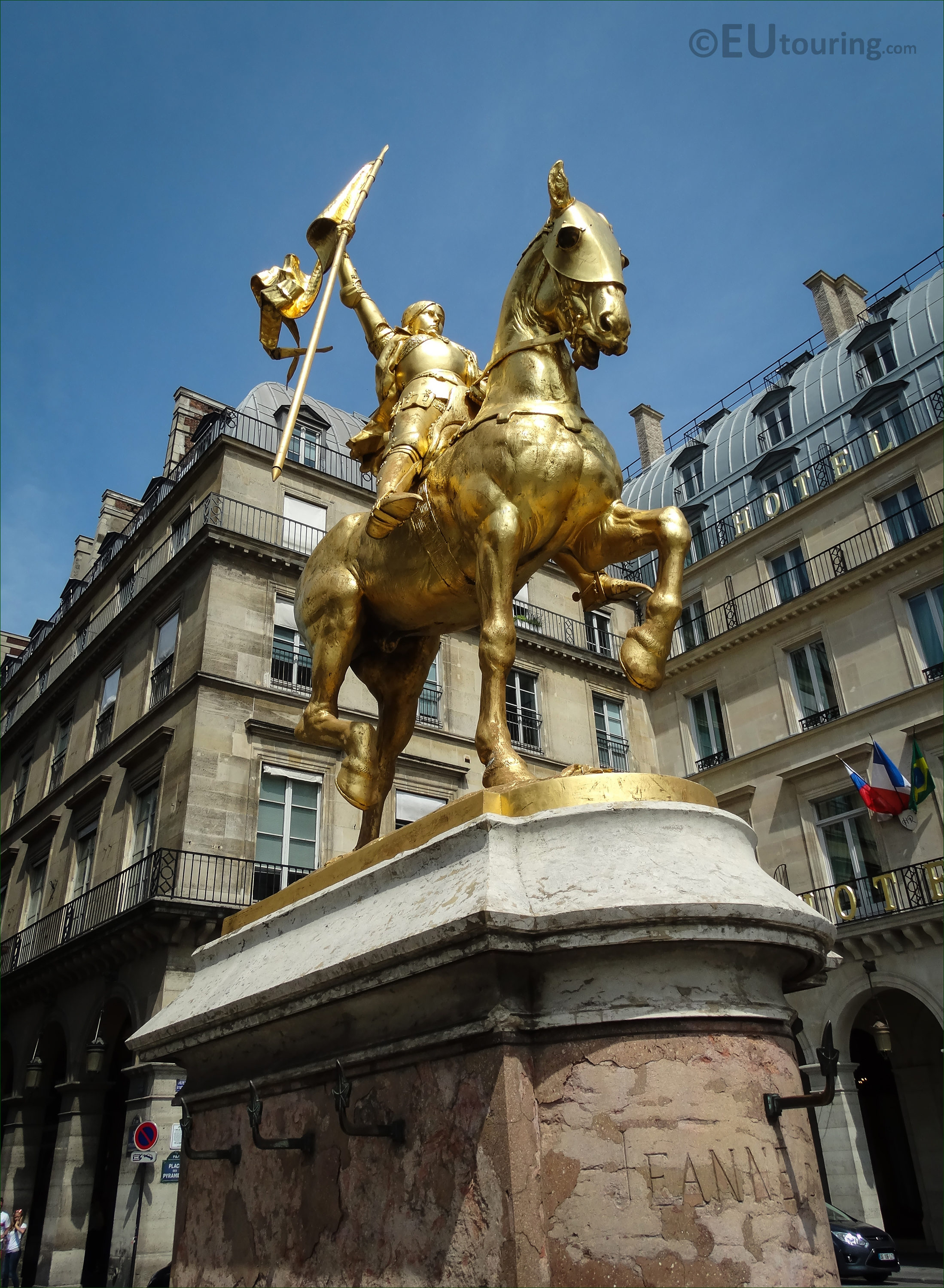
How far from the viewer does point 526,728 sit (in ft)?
81.2

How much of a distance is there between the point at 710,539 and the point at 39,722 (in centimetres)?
1974

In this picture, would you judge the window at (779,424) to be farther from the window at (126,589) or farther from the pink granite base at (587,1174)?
the pink granite base at (587,1174)

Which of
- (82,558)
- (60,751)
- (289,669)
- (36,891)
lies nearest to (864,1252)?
(289,669)

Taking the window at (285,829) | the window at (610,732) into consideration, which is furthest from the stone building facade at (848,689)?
the window at (285,829)

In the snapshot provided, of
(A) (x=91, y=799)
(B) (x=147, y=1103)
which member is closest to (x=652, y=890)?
(B) (x=147, y=1103)

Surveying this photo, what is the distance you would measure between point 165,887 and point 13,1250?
6.24m

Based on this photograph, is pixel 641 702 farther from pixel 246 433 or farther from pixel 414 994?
pixel 414 994

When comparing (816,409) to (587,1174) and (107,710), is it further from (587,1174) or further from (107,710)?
(587,1174)

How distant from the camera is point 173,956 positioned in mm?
17625

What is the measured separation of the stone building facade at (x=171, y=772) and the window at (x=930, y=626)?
7.97 metres

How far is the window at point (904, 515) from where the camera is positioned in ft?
74.7

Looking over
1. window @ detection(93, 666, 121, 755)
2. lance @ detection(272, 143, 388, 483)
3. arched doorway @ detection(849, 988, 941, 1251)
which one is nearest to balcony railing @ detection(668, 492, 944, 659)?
arched doorway @ detection(849, 988, 941, 1251)

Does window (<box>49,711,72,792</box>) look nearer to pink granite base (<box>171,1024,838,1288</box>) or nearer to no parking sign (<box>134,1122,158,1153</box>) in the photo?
no parking sign (<box>134,1122,158,1153</box>)

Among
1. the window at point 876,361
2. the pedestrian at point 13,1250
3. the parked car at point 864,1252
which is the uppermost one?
the window at point 876,361
